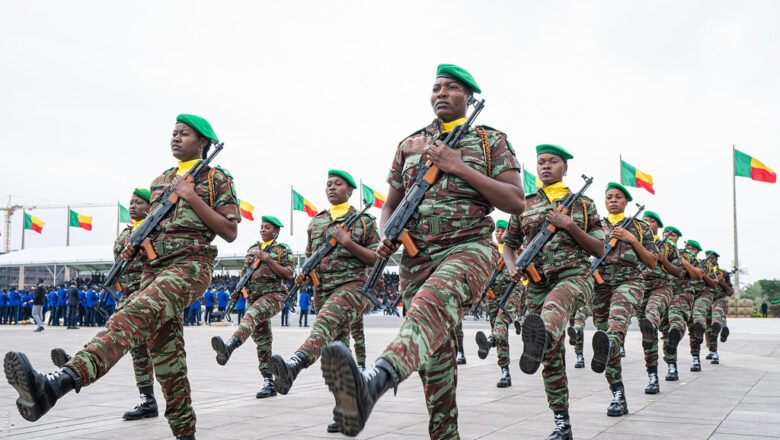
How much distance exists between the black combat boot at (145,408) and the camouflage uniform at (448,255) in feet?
11.9

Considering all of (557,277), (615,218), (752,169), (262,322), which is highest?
(752,169)

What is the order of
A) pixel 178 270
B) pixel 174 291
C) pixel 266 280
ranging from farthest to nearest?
pixel 266 280, pixel 178 270, pixel 174 291

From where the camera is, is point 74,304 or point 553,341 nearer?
point 553,341

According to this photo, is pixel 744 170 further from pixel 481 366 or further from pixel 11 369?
pixel 11 369

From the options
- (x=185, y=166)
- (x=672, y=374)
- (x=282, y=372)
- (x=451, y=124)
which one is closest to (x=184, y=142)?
(x=185, y=166)

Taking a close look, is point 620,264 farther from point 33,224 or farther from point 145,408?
point 33,224

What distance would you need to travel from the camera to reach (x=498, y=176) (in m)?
3.96

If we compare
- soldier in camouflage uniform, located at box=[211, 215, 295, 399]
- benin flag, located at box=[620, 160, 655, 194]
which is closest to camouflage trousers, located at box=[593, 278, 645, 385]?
soldier in camouflage uniform, located at box=[211, 215, 295, 399]

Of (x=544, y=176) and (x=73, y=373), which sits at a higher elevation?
(x=544, y=176)

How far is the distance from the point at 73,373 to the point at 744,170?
30656 millimetres

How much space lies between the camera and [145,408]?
6516 millimetres

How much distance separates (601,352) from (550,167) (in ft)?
5.78

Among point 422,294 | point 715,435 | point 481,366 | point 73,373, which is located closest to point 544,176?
point 715,435

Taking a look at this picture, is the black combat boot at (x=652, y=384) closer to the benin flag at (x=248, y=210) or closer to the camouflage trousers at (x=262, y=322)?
the camouflage trousers at (x=262, y=322)
